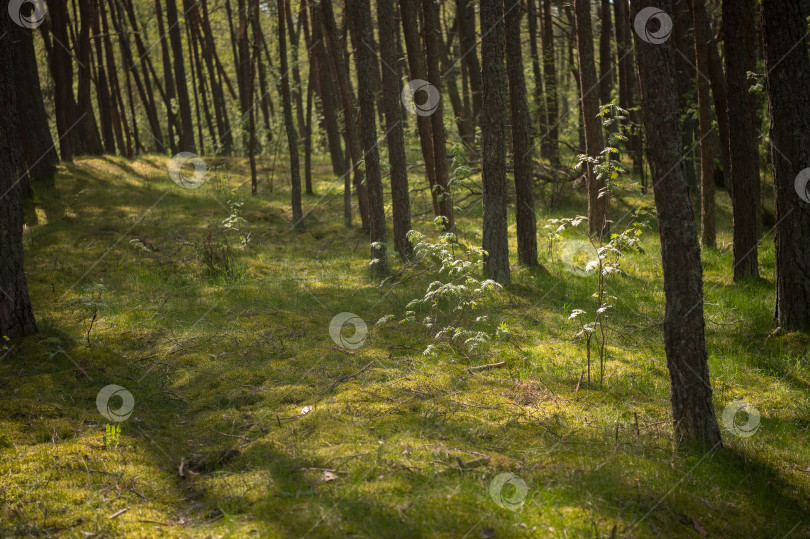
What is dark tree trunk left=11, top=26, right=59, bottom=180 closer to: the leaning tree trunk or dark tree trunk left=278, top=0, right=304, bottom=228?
dark tree trunk left=278, top=0, right=304, bottom=228

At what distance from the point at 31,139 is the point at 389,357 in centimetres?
1226

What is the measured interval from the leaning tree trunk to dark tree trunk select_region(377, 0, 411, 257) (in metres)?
5.80

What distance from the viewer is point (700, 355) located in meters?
4.58

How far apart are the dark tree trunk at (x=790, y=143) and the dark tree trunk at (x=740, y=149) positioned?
1352mm

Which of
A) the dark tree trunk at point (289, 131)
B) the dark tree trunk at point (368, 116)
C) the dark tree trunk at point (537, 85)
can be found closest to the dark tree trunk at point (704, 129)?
the dark tree trunk at point (368, 116)

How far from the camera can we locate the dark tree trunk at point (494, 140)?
29.1 ft

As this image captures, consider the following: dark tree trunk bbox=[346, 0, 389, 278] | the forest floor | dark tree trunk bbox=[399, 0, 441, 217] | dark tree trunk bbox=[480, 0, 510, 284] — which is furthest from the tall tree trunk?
dark tree trunk bbox=[346, 0, 389, 278]

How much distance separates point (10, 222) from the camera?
6660 mm

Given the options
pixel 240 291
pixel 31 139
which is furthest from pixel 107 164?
pixel 240 291

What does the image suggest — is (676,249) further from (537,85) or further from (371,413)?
(537,85)

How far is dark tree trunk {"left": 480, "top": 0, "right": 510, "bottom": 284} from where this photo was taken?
29.1ft

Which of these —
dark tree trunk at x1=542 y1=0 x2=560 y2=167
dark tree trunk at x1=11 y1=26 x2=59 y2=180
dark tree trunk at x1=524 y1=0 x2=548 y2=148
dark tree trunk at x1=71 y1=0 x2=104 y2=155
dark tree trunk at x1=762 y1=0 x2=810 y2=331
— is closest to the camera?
dark tree trunk at x1=762 y1=0 x2=810 y2=331

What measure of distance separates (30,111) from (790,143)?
15309 millimetres

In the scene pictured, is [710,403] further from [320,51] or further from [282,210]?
[320,51]
